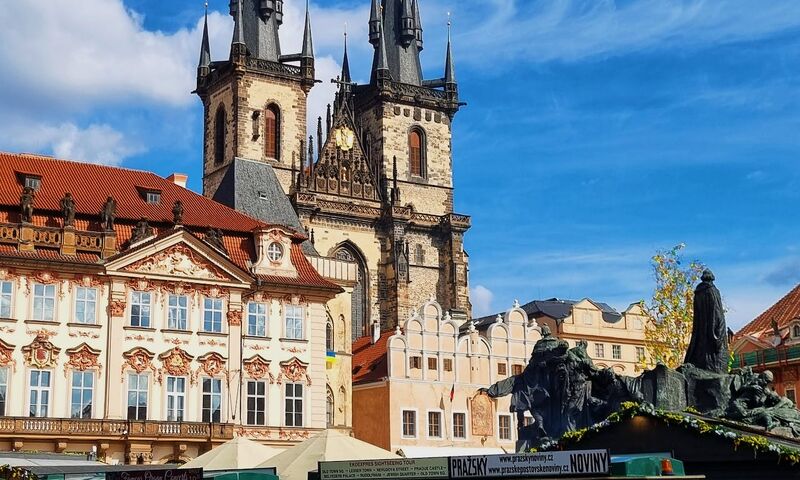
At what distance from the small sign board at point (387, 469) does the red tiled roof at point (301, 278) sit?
2407 centimetres

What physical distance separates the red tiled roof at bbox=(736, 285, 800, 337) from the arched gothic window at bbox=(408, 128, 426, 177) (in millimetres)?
26548

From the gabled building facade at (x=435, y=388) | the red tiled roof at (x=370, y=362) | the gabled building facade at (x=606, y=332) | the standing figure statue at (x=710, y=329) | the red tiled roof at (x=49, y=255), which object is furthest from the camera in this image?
the gabled building facade at (x=606, y=332)

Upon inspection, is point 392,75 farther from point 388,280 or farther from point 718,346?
point 718,346

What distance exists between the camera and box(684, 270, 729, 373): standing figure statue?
81.6 feet

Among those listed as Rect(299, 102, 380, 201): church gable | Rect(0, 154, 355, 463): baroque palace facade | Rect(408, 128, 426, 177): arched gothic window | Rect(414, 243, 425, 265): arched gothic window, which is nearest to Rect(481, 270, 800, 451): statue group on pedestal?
Rect(0, 154, 355, 463): baroque palace facade

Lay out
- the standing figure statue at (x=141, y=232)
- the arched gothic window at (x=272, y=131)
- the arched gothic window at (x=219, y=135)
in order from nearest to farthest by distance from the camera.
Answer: the standing figure statue at (x=141, y=232)
the arched gothic window at (x=272, y=131)
the arched gothic window at (x=219, y=135)

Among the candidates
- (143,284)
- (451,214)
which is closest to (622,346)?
(451,214)

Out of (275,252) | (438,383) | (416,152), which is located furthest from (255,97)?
(275,252)

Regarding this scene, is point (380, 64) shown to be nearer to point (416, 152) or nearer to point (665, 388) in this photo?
point (416, 152)

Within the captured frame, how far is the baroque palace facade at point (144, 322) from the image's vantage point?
37344 millimetres

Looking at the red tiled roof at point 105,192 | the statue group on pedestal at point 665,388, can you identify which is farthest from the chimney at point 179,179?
the statue group on pedestal at point 665,388

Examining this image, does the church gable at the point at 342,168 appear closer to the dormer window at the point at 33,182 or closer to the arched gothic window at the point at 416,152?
the arched gothic window at the point at 416,152

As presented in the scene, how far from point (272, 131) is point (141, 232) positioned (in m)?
36.2

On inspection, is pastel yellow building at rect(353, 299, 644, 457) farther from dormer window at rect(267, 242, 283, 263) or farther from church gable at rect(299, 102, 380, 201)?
church gable at rect(299, 102, 380, 201)
